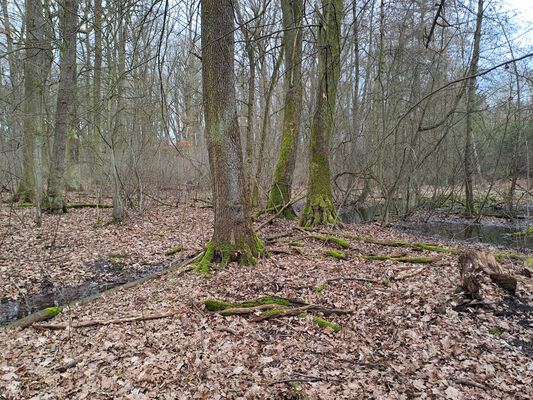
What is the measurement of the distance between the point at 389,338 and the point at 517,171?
1015cm

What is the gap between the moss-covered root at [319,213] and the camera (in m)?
8.92

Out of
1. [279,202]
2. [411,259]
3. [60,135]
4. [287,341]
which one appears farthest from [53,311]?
[60,135]

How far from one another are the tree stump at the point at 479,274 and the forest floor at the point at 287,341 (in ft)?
0.45

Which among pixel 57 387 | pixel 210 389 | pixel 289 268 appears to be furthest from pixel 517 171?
pixel 57 387

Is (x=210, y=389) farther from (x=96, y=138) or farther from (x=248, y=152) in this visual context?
(x=96, y=138)

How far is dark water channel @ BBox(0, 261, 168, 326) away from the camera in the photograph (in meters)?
4.76

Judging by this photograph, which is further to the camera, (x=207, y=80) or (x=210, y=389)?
(x=207, y=80)

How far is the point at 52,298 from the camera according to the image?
17.6ft

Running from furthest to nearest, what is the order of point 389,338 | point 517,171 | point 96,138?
1. point 96,138
2. point 517,171
3. point 389,338

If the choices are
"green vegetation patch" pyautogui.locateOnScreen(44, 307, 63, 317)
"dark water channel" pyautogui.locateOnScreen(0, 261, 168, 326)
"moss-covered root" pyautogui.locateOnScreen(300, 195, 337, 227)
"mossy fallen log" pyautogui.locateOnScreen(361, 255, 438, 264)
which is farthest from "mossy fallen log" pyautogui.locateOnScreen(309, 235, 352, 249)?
"green vegetation patch" pyautogui.locateOnScreen(44, 307, 63, 317)

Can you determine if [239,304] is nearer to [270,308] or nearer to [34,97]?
[270,308]

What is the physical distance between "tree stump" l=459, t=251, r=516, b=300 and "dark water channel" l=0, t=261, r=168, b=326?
5670 millimetres

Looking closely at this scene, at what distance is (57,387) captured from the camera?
2879 millimetres

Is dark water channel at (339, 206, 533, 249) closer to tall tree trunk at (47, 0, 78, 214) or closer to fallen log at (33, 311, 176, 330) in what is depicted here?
fallen log at (33, 311, 176, 330)
